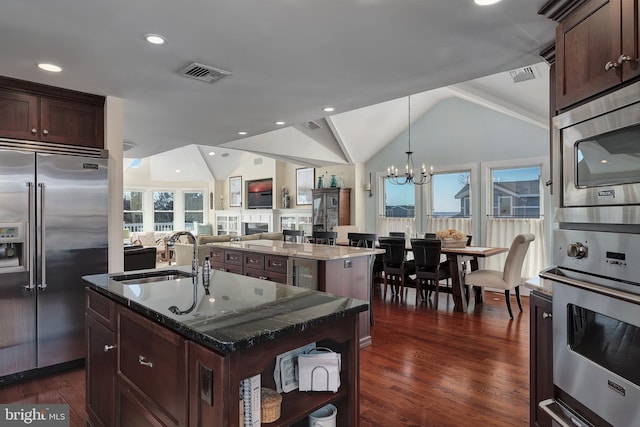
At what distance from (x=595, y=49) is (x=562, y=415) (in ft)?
4.89

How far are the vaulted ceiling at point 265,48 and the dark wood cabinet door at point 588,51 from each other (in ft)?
1.29

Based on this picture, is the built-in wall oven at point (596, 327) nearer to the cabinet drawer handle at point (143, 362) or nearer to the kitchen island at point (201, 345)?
the kitchen island at point (201, 345)

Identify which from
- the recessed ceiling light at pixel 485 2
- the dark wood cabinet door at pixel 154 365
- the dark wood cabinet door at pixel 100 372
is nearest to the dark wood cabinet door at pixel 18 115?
the dark wood cabinet door at pixel 100 372

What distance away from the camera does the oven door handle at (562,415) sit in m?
1.44

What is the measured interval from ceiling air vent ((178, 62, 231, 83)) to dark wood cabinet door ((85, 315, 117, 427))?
1.84m

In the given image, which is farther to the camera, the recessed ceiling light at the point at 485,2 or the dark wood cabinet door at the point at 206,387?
the recessed ceiling light at the point at 485,2

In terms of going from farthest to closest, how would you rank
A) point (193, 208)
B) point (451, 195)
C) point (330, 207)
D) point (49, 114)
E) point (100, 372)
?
1. point (193, 208)
2. point (330, 207)
3. point (451, 195)
4. point (49, 114)
5. point (100, 372)

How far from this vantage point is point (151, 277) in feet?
8.18

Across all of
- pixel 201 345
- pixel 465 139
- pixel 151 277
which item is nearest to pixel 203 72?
pixel 151 277

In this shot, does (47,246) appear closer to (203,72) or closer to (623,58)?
(203,72)

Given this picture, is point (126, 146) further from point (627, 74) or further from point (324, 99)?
point (627, 74)

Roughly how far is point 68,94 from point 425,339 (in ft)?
13.6

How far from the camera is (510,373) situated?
3.09 meters

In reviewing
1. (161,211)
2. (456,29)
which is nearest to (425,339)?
(456,29)
